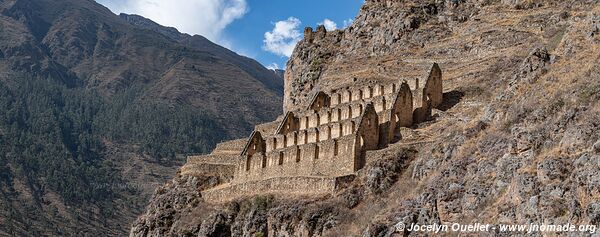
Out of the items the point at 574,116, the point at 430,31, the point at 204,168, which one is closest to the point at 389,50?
the point at 430,31

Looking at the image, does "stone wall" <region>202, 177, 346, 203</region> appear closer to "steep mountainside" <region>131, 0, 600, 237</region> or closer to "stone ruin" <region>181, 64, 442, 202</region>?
"stone ruin" <region>181, 64, 442, 202</region>

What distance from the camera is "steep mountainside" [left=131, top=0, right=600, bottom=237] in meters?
30.3

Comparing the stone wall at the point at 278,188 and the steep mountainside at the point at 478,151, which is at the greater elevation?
the steep mountainside at the point at 478,151

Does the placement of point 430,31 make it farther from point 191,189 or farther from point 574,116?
point 574,116

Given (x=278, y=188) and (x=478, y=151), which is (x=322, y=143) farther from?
(x=478, y=151)

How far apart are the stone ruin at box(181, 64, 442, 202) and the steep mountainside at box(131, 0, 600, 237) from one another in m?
1.18

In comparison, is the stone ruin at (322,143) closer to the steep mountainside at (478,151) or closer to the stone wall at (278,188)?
the stone wall at (278,188)

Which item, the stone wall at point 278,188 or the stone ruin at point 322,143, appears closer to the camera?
the stone wall at point 278,188

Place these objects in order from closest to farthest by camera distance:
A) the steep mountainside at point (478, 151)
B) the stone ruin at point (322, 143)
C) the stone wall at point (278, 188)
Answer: the steep mountainside at point (478, 151), the stone wall at point (278, 188), the stone ruin at point (322, 143)

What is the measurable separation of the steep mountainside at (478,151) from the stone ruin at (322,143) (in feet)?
3.88

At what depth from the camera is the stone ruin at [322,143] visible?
49969mm

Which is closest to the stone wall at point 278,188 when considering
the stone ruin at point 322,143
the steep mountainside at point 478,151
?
the stone ruin at point 322,143

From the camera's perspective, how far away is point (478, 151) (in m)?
37.5

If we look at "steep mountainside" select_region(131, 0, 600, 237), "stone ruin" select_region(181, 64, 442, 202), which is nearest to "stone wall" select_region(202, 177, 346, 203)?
"stone ruin" select_region(181, 64, 442, 202)
